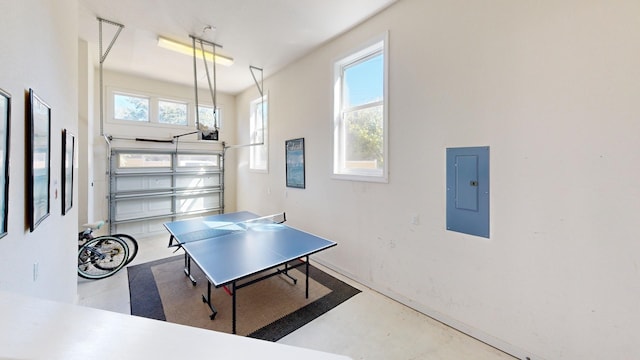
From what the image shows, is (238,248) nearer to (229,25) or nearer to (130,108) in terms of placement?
(229,25)

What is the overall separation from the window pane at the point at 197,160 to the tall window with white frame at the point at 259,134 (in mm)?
1088

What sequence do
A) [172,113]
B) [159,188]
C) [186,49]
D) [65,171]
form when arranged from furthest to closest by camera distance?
[172,113], [159,188], [186,49], [65,171]

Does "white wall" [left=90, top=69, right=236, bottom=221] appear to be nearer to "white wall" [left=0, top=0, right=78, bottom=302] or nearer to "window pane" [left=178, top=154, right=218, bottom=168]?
"window pane" [left=178, top=154, right=218, bottom=168]

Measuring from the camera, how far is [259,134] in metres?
5.77

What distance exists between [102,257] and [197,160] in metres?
3.03

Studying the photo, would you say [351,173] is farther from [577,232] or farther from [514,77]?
[577,232]

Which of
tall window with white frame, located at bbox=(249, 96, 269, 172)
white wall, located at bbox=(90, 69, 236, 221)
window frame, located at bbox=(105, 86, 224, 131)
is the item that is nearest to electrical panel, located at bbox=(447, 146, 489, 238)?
tall window with white frame, located at bbox=(249, 96, 269, 172)

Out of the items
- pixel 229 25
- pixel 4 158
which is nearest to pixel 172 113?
pixel 229 25

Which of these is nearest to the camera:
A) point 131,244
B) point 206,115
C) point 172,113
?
point 131,244

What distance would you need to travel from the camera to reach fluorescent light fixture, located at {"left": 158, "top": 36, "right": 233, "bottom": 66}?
3613mm

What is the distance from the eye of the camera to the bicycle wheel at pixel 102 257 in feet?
11.1

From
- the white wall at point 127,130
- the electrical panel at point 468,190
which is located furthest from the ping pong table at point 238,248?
the white wall at point 127,130

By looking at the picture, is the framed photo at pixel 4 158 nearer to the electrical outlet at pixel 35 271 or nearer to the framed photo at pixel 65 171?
the electrical outlet at pixel 35 271

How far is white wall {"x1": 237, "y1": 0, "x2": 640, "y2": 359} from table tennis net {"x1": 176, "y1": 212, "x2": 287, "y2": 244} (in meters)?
1.71
